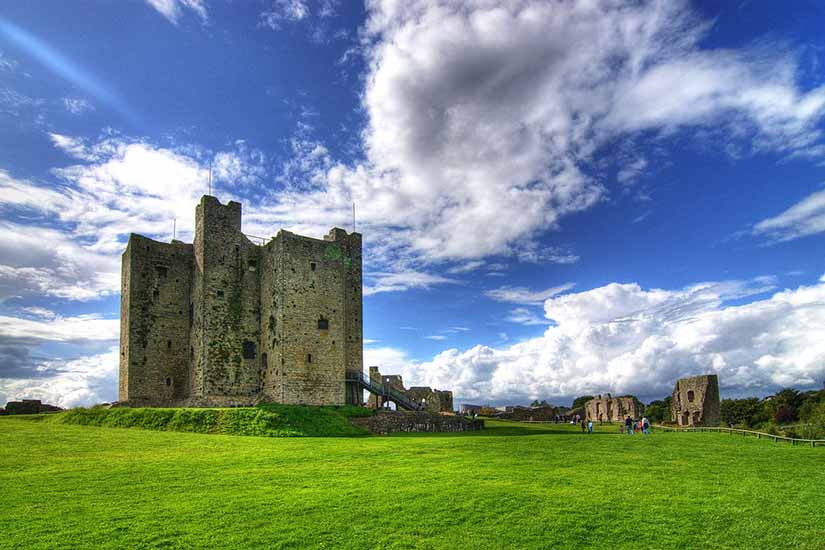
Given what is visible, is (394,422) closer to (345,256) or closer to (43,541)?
(345,256)

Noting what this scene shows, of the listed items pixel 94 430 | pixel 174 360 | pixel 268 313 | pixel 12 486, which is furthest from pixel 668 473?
pixel 174 360

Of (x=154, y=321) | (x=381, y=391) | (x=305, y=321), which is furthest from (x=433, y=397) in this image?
(x=154, y=321)

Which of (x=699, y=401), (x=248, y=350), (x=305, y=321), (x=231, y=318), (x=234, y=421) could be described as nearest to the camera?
(x=234, y=421)

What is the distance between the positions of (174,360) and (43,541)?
29982 millimetres

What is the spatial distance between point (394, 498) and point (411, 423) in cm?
1966

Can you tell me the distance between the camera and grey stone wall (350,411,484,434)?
31.1m

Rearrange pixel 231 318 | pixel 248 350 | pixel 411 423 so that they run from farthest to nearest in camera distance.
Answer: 1. pixel 248 350
2. pixel 231 318
3. pixel 411 423

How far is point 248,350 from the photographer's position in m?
38.1

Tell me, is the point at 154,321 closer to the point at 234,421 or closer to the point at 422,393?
the point at 234,421

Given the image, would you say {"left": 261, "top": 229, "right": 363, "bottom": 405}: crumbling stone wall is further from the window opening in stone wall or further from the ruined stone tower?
the window opening in stone wall

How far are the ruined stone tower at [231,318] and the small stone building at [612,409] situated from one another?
25611mm

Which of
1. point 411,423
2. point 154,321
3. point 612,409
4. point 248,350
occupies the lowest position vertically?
point 612,409

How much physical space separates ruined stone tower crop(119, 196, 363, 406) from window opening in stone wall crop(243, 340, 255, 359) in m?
0.06

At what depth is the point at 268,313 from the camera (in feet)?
→ 124
